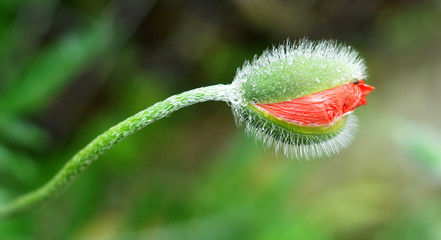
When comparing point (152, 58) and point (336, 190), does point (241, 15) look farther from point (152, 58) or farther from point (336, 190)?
point (336, 190)

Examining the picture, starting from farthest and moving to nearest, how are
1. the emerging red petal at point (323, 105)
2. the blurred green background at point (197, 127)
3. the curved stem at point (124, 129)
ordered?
the blurred green background at point (197, 127), the emerging red petal at point (323, 105), the curved stem at point (124, 129)

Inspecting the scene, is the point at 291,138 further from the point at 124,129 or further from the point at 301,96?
the point at 124,129

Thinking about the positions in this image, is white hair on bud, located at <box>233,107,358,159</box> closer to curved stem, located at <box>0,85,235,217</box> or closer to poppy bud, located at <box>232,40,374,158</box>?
poppy bud, located at <box>232,40,374,158</box>

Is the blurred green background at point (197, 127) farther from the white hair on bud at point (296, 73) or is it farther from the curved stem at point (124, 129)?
the white hair on bud at point (296, 73)

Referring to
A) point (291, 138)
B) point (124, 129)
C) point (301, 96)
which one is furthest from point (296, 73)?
point (124, 129)

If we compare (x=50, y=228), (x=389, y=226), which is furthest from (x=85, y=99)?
(x=389, y=226)

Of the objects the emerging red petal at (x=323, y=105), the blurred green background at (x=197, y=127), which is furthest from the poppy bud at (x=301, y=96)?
the blurred green background at (x=197, y=127)
